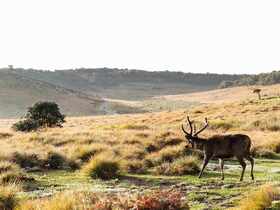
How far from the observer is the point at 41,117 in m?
45.2

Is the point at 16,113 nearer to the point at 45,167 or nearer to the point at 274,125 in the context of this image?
the point at 274,125

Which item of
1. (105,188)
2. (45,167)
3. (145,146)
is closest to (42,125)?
(145,146)

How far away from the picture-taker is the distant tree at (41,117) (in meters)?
42.8

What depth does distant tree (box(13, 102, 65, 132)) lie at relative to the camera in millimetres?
42844

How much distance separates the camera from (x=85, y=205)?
10297 mm

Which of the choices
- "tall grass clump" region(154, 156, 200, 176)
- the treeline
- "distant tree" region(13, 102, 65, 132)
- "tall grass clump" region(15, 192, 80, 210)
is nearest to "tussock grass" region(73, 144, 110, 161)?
"tall grass clump" region(154, 156, 200, 176)

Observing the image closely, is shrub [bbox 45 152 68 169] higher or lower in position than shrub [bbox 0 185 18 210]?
lower

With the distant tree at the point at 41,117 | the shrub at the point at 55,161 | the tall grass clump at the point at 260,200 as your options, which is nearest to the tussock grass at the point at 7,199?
the tall grass clump at the point at 260,200

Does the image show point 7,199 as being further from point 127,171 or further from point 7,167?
point 127,171

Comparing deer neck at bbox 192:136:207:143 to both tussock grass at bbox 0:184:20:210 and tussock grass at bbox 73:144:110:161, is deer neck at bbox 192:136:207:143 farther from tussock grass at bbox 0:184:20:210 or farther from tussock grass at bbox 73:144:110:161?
tussock grass at bbox 0:184:20:210

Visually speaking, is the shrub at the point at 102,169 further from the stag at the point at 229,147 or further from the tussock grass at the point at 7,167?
the stag at the point at 229,147

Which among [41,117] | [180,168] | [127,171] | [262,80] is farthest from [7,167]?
[262,80]

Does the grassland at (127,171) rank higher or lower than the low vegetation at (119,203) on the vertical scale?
lower

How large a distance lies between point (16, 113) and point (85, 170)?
341ft
